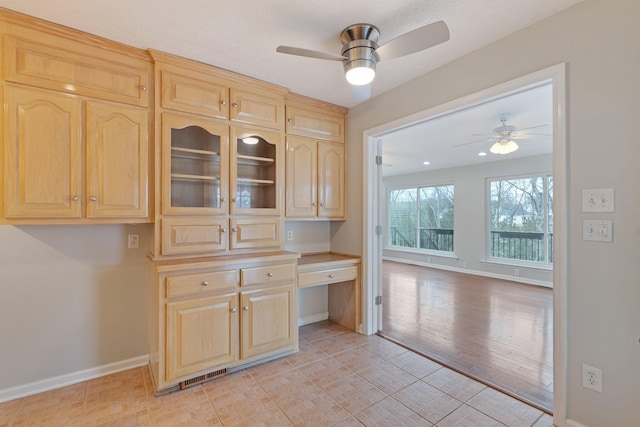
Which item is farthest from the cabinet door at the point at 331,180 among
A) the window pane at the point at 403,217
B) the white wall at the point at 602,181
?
the window pane at the point at 403,217

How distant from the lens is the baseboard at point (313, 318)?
3410mm

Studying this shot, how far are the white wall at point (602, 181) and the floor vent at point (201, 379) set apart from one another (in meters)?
2.32

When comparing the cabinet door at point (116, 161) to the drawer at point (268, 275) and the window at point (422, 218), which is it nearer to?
the drawer at point (268, 275)

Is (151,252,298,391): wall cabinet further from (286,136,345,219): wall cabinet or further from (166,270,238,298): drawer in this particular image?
(286,136,345,219): wall cabinet

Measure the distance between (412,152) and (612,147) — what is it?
13.0 feet

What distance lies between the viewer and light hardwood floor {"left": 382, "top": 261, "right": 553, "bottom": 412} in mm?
2355

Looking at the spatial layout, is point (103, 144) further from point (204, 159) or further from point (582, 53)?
point (582, 53)

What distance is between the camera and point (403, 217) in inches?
334

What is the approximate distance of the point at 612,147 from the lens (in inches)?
62.8

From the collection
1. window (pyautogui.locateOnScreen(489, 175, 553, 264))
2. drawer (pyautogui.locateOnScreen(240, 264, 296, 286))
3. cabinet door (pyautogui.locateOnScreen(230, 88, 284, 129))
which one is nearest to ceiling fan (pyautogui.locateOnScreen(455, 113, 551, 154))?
window (pyautogui.locateOnScreen(489, 175, 553, 264))

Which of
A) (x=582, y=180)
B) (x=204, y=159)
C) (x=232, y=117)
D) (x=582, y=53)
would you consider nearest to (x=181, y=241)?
(x=204, y=159)

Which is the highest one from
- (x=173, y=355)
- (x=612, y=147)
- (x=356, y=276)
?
(x=612, y=147)

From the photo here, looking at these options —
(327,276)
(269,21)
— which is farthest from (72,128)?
(327,276)

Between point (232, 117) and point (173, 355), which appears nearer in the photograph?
point (173, 355)
